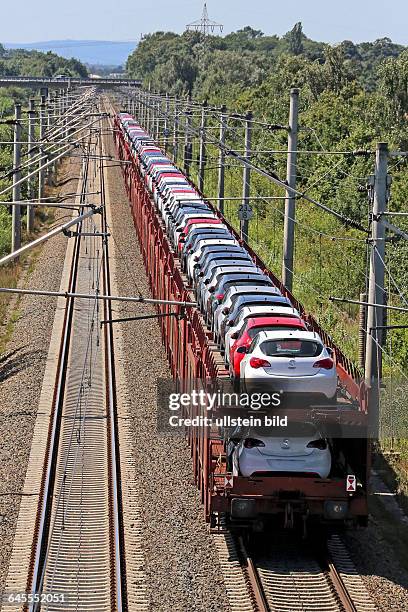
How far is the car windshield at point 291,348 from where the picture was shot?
15023mm

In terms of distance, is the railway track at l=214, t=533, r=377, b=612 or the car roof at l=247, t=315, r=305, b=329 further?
the car roof at l=247, t=315, r=305, b=329

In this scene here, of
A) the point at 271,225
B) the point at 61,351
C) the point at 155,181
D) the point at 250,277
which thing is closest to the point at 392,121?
the point at 271,225

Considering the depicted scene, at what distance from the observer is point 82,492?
17.6 m

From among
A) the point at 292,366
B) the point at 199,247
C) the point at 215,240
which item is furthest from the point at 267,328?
the point at 215,240

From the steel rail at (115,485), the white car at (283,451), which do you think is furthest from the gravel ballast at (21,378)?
the white car at (283,451)

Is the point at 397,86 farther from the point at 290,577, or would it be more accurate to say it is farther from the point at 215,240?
the point at 290,577

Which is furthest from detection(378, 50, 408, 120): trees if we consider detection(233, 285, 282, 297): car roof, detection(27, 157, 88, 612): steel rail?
detection(233, 285, 282, 297): car roof

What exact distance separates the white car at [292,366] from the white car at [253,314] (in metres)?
1.35

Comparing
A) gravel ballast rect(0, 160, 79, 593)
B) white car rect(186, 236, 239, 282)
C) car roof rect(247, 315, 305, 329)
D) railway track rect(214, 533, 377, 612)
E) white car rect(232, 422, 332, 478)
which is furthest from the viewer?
white car rect(186, 236, 239, 282)

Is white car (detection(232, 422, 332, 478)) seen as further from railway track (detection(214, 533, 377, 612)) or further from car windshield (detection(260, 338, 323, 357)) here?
railway track (detection(214, 533, 377, 612))

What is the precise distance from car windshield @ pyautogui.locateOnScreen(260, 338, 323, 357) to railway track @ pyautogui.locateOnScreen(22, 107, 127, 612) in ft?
11.3

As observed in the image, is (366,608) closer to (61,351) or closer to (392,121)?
(61,351)

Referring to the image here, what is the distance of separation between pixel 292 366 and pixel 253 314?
189 cm

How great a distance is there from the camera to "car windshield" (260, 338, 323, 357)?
15.0m
